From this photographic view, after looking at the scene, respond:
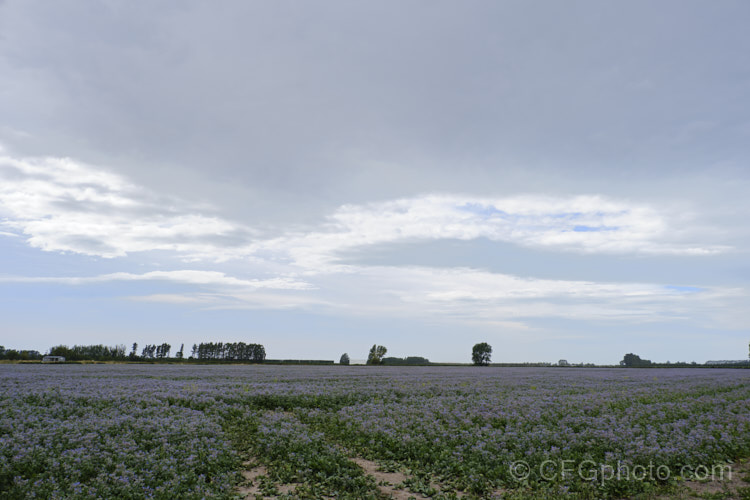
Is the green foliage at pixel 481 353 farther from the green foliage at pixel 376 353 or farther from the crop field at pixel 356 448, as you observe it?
the crop field at pixel 356 448

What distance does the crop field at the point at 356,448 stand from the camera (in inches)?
455

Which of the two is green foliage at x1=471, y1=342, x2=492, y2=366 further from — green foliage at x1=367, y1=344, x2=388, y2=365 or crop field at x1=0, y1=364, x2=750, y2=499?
crop field at x1=0, y1=364, x2=750, y2=499

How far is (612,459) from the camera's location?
13266 millimetres

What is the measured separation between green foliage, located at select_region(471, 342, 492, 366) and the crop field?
109 metres

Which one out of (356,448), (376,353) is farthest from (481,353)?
(356,448)

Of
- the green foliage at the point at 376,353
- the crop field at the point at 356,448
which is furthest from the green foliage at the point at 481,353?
the crop field at the point at 356,448

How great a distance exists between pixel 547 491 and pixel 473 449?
127 inches

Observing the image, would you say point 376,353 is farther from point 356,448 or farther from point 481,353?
point 356,448

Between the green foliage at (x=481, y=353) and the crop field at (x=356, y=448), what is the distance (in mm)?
108906

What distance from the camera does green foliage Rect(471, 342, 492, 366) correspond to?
418 feet

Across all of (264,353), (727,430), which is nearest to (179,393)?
(727,430)

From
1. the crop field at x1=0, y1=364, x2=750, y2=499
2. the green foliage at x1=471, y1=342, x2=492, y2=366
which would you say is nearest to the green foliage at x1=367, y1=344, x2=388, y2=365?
the green foliage at x1=471, y1=342, x2=492, y2=366

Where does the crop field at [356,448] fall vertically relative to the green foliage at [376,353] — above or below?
above

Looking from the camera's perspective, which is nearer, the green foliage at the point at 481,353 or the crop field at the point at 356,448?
the crop field at the point at 356,448
